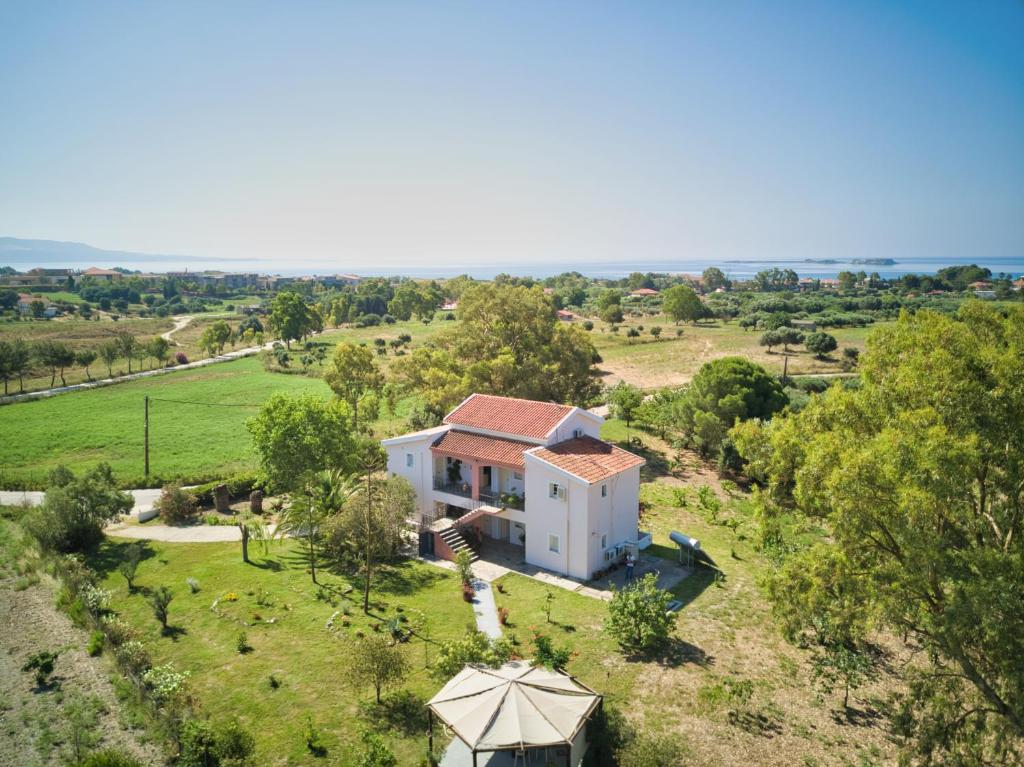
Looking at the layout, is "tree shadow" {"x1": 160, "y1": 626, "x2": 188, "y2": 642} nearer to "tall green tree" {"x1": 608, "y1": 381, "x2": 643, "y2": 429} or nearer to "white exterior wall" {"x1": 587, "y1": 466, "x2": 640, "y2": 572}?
"white exterior wall" {"x1": 587, "y1": 466, "x2": 640, "y2": 572}

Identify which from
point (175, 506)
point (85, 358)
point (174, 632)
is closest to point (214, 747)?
point (174, 632)

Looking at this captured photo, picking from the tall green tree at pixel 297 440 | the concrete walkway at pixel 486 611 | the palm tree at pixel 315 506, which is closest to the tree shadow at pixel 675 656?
the concrete walkway at pixel 486 611

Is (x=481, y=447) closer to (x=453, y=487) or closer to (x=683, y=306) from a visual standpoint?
(x=453, y=487)

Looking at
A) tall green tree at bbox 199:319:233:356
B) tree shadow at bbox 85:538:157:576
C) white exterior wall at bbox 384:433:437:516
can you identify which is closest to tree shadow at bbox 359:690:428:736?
white exterior wall at bbox 384:433:437:516

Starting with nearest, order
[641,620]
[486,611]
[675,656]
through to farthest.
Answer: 1. [675,656]
2. [641,620]
3. [486,611]

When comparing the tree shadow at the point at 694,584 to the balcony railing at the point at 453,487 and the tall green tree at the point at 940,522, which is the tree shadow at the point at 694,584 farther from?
the balcony railing at the point at 453,487

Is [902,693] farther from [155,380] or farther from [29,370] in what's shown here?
[29,370]
